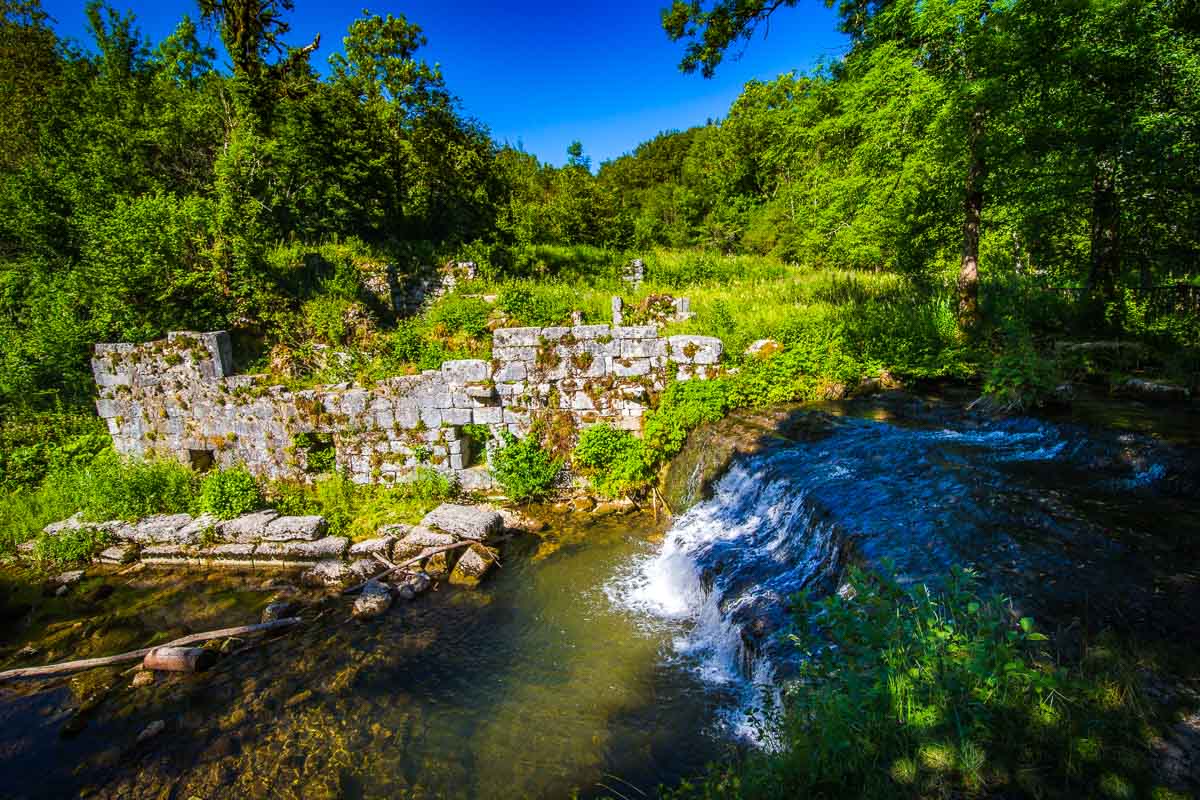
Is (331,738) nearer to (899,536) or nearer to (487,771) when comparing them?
(487,771)

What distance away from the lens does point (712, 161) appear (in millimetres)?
36906

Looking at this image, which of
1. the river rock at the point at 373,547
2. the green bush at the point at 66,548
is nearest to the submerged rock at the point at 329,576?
the river rock at the point at 373,547

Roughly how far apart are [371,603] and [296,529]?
2516mm

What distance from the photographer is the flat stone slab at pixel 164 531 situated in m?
8.01

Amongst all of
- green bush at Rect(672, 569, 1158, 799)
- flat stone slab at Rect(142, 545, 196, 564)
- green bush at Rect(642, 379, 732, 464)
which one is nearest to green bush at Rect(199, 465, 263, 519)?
flat stone slab at Rect(142, 545, 196, 564)

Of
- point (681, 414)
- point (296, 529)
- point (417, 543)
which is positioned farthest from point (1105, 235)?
point (296, 529)

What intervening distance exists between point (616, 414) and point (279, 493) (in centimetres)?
629

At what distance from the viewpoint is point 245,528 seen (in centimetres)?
805

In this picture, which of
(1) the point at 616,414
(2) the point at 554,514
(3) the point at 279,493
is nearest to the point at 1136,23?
(1) the point at 616,414

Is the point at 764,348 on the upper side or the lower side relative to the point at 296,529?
upper

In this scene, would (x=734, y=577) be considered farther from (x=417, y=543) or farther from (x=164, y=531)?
(x=164, y=531)

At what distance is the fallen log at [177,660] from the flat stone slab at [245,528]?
8.03 ft

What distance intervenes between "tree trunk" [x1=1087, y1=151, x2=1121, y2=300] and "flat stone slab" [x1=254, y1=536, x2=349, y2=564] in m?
14.7

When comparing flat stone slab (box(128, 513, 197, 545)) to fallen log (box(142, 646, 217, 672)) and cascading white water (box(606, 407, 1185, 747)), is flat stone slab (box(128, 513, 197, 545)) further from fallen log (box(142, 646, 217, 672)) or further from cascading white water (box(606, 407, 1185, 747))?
cascading white water (box(606, 407, 1185, 747))
